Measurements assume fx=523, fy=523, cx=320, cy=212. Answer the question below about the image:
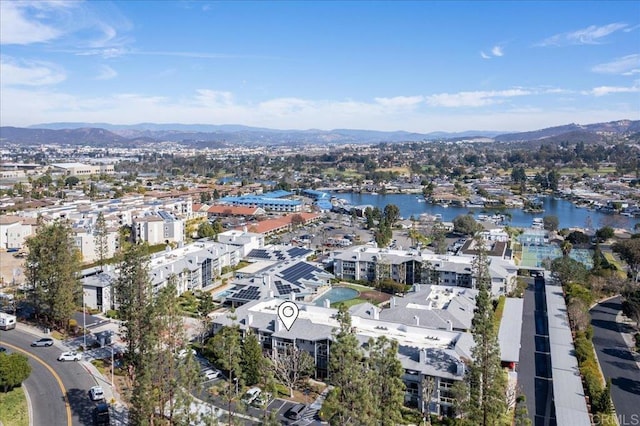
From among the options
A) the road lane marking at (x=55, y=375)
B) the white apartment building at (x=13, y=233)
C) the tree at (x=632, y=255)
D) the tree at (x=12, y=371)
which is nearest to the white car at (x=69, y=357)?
the road lane marking at (x=55, y=375)

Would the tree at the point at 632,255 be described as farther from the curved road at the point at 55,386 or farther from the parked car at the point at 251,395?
the curved road at the point at 55,386

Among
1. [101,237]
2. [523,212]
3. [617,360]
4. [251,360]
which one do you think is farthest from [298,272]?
[523,212]

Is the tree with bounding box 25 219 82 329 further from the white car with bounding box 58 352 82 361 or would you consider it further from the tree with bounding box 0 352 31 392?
the tree with bounding box 0 352 31 392

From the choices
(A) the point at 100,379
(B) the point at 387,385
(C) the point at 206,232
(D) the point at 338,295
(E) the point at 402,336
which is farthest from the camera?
(C) the point at 206,232

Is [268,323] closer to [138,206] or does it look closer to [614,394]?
[614,394]

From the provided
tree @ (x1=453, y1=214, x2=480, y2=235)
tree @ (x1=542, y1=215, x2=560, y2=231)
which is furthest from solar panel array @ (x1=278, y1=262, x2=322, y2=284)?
tree @ (x1=542, y1=215, x2=560, y2=231)

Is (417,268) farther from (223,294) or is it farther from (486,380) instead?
(486,380)

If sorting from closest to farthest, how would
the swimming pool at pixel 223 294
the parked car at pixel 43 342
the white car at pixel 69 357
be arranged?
the white car at pixel 69 357 → the parked car at pixel 43 342 → the swimming pool at pixel 223 294
